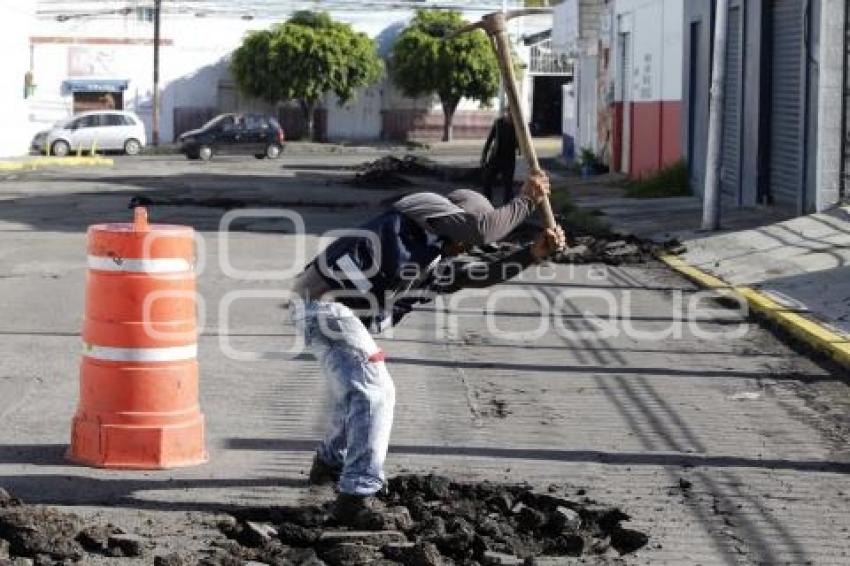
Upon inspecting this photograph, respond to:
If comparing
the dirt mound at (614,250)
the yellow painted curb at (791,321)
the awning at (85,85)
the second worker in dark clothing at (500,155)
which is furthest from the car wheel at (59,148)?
the yellow painted curb at (791,321)

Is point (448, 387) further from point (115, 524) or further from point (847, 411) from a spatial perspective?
point (115, 524)

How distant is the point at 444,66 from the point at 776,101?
48.7 meters

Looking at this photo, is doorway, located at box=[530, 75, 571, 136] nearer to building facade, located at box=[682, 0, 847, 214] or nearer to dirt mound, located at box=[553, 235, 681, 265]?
building facade, located at box=[682, 0, 847, 214]

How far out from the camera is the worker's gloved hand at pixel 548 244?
7.38m

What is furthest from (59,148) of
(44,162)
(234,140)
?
(44,162)

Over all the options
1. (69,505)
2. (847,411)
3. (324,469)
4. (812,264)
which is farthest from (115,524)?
(812,264)

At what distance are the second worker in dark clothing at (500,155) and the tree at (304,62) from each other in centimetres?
4432

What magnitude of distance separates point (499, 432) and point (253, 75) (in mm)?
63227

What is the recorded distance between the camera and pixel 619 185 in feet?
109

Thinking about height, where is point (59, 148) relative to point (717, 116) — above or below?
below

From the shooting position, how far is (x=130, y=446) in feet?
27.1

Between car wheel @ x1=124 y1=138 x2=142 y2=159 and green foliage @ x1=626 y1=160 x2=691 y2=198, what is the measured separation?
3411cm

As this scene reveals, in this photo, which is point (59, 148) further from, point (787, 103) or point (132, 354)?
point (132, 354)

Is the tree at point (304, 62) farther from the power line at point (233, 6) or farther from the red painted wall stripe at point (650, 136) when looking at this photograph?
the red painted wall stripe at point (650, 136)
